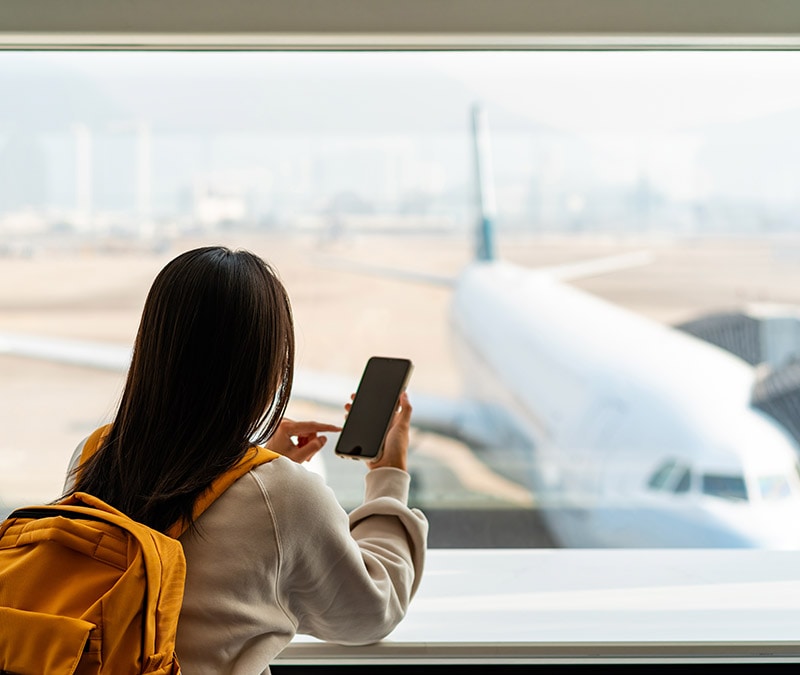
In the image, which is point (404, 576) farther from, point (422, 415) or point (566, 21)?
point (422, 415)

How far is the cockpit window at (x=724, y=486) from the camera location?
8.23 ft

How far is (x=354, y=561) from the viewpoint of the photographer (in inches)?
24.3

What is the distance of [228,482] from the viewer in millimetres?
575

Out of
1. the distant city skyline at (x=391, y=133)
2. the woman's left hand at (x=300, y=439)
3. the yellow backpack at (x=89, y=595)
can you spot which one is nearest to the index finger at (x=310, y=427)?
the woman's left hand at (x=300, y=439)

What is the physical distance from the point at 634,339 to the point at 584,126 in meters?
1.44

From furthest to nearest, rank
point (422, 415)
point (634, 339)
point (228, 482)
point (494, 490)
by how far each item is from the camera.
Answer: point (494, 490)
point (422, 415)
point (634, 339)
point (228, 482)

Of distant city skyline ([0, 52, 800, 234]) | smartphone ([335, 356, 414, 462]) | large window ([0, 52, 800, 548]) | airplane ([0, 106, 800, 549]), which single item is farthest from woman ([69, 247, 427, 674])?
airplane ([0, 106, 800, 549])

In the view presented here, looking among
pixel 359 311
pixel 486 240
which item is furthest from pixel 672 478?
pixel 359 311

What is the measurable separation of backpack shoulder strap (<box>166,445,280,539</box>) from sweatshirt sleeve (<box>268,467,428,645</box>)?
0.04 m

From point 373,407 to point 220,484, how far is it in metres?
0.25

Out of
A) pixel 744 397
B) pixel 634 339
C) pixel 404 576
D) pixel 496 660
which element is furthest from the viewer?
pixel 634 339

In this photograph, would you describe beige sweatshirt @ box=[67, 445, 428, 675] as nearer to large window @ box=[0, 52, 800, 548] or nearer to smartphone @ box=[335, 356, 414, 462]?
smartphone @ box=[335, 356, 414, 462]

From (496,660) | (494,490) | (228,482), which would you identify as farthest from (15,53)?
(494,490)

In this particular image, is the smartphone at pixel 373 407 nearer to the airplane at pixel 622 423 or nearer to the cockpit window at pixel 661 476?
the airplane at pixel 622 423
